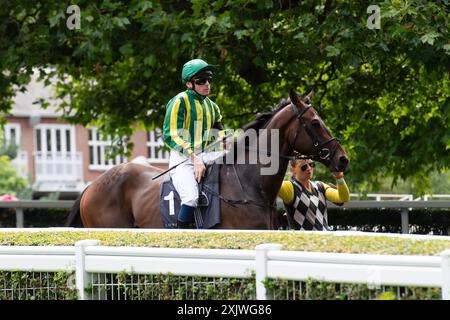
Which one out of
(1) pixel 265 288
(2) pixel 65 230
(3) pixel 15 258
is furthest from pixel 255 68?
(1) pixel 265 288

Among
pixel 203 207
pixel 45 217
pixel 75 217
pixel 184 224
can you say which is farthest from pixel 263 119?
pixel 45 217

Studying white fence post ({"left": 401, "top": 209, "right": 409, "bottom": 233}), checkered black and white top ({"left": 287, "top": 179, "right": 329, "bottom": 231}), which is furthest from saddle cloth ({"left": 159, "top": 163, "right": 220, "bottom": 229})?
white fence post ({"left": 401, "top": 209, "right": 409, "bottom": 233})

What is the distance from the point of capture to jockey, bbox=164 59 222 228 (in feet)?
27.3

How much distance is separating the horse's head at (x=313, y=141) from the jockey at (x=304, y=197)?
0.09 metres

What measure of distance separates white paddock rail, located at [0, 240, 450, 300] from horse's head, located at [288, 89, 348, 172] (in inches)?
121

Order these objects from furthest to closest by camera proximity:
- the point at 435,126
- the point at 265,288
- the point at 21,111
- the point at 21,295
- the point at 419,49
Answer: the point at 21,111 → the point at 435,126 → the point at 419,49 → the point at 21,295 → the point at 265,288

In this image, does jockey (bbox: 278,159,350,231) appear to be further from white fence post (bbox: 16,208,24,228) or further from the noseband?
white fence post (bbox: 16,208,24,228)

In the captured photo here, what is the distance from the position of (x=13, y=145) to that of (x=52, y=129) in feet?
19.6

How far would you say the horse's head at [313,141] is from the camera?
833 centimetres

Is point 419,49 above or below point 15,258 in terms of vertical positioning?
above

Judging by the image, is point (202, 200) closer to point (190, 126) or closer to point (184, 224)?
point (184, 224)

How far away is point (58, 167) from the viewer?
4716 cm
